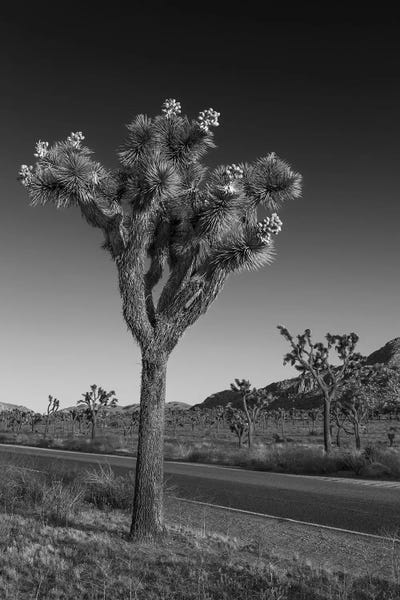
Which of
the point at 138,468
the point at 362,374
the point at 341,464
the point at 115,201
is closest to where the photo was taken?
the point at 138,468

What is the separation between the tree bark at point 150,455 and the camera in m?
7.16

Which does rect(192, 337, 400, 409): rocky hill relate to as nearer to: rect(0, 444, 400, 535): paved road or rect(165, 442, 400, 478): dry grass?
rect(165, 442, 400, 478): dry grass

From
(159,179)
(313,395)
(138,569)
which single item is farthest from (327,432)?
(313,395)

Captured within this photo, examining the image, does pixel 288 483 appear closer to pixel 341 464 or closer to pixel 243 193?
pixel 341 464

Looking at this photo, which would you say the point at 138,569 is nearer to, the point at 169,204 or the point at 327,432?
the point at 169,204

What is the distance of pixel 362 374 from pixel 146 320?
891 inches

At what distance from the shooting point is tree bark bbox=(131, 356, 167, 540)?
7.16 m

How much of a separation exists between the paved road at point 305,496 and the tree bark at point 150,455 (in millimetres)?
3250

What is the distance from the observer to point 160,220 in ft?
28.5

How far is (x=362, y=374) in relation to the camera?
27.9m

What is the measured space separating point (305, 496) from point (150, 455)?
18.0ft

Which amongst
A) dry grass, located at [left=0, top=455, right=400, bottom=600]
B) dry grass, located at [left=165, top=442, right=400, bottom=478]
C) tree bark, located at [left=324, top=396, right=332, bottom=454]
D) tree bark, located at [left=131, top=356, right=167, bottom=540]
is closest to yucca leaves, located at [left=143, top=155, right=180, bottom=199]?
tree bark, located at [left=131, top=356, right=167, bottom=540]

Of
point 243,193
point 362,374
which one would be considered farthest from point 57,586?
point 362,374

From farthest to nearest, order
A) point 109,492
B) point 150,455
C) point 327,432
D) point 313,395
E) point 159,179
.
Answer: point 313,395 < point 327,432 < point 109,492 < point 159,179 < point 150,455
